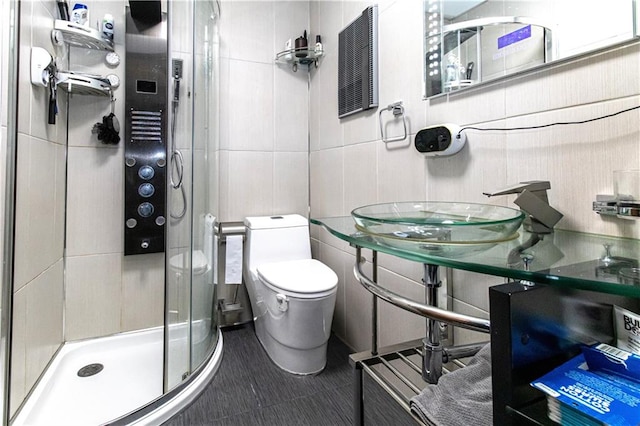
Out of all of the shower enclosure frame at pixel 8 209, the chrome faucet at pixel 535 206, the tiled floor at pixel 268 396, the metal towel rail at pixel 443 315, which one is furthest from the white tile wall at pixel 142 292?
the chrome faucet at pixel 535 206

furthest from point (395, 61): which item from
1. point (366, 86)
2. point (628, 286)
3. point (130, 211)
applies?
point (130, 211)

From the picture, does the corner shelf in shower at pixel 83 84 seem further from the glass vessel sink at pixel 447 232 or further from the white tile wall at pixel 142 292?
the glass vessel sink at pixel 447 232

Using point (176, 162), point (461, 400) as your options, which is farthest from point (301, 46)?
point (461, 400)

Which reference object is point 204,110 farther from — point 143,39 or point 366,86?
point 366,86

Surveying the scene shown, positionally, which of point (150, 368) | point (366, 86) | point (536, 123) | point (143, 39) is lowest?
point (150, 368)

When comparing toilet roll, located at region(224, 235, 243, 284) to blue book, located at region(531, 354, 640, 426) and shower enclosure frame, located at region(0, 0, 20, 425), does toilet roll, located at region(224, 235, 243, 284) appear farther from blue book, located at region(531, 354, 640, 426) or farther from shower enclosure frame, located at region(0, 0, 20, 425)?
blue book, located at region(531, 354, 640, 426)

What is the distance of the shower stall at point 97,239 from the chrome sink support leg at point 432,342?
3.73 ft

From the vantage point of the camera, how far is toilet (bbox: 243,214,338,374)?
1.64 metres

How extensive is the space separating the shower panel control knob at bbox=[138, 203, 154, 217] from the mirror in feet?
5.52

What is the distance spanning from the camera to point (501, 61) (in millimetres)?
1056

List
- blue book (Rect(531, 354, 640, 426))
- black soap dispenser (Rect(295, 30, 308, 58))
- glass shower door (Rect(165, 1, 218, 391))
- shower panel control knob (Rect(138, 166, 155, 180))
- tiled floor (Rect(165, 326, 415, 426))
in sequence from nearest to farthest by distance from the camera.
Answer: blue book (Rect(531, 354, 640, 426)) → tiled floor (Rect(165, 326, 415, 426)) → glass shower door (Rect(165, 1, 218, 391)) → shower panel control knob (Rect(138, 166, 155, 180)) → black soap dispenser (Rect(295, 30, 308, 58))

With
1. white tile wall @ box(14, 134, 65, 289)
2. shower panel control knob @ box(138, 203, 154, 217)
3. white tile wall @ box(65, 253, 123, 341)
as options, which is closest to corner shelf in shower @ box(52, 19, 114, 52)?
white tile wall @ box(14, 134, 65, 289)

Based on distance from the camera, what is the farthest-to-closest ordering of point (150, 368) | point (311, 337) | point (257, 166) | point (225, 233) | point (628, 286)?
point (257, 166)
point (225, 233)
point (150, 368)
point (311, 337)
point (628, 286)

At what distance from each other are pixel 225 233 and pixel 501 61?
1.70m
